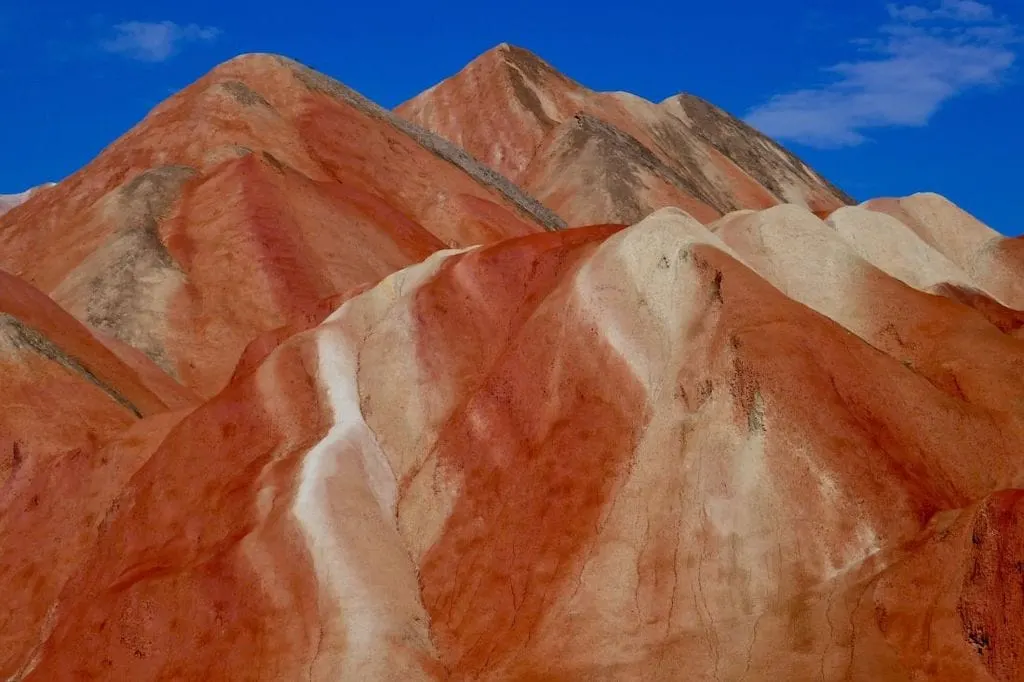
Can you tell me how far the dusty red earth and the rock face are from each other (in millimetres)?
46595

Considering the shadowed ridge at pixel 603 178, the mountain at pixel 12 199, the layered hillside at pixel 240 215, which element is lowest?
the layered hillside at pixel 240 215

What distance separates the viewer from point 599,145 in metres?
91.7

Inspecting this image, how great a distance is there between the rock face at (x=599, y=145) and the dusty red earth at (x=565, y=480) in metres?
46.6

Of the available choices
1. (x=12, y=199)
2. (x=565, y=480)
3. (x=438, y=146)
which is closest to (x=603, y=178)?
(x=438, y=146)

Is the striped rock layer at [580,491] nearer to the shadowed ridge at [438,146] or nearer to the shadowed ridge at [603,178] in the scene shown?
the shadowed ridge at [438,146]

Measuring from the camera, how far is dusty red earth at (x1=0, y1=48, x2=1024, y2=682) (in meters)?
24.8

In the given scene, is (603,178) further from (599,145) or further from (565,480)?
(565,480)

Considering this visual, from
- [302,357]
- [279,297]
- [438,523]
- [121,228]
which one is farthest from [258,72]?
[438,523]

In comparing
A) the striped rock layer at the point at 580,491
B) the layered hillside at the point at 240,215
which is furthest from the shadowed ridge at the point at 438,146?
the striped rock layer at the point at 580,491

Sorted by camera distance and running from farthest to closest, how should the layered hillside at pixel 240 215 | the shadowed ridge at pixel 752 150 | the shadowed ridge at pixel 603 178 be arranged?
1. the shadowed ridge at pixel 752 150
2. the shadowed ridge at pixel 603 178
3. the layered hillside at pixel 240 215

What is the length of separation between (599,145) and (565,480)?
65.3 meters

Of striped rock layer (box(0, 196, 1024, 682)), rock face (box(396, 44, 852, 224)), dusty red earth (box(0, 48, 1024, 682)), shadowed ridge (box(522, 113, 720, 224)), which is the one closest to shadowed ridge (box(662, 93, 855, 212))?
rock face (box(396, 44, 852, 224))

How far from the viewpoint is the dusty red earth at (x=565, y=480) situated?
2484 cm

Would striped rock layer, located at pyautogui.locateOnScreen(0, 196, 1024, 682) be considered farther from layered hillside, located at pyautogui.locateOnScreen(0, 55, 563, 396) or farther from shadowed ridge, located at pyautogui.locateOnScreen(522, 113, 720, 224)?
shadowed ridge, located at pyautogui.locateOnScreen(522, 113, 720, 224)
